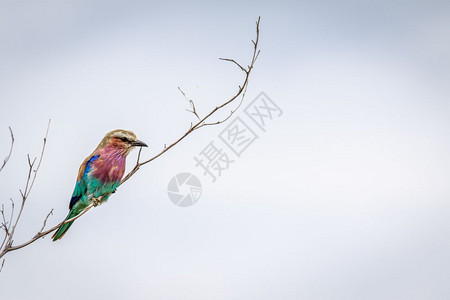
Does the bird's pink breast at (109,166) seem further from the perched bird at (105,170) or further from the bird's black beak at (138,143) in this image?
the bird's black beak at (138,143)

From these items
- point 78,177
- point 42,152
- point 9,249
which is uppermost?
point 78,177

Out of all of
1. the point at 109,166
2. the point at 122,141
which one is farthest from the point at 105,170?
the point at 122,141

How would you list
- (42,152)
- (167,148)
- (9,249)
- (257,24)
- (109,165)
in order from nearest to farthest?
(9,249)
(42,152)
(167,148)
(257,24)
(109,165)

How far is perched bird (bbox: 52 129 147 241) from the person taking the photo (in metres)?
4.86

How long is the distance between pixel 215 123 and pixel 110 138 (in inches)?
61.5

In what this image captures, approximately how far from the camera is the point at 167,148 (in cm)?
350

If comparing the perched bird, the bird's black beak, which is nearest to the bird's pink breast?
the perched bird

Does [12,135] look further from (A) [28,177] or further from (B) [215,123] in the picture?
(B) [215,123]

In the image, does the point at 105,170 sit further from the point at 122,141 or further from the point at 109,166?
the point at 122,141

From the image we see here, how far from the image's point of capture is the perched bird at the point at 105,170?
191 inches

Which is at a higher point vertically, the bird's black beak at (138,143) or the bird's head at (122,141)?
the bird's head at (122,141)

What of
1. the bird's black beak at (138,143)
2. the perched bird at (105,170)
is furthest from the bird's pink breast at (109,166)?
the bird's black beak at (138,143)

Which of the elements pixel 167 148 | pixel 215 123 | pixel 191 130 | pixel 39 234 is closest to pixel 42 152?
pixel 39 234

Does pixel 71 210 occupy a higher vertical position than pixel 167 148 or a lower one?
higher
